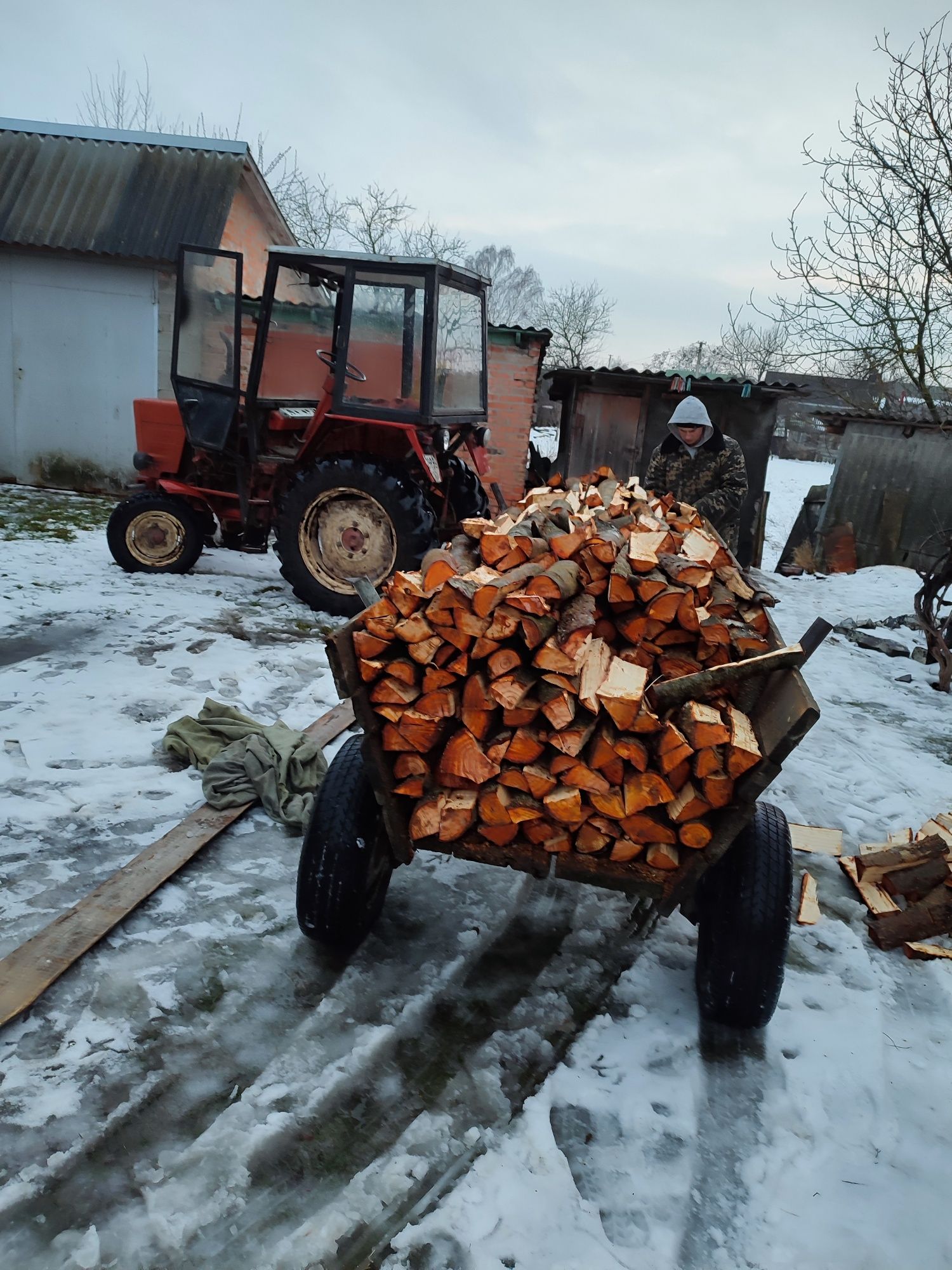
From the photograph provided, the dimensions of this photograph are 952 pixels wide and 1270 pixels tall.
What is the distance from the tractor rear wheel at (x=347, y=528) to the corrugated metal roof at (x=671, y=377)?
22.0 ft

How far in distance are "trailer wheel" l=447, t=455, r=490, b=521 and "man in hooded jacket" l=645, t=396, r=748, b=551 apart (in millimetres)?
1673

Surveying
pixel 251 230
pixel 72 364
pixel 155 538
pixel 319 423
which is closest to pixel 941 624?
pixel 319 423

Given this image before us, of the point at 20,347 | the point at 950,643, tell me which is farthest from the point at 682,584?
the point at 20,347

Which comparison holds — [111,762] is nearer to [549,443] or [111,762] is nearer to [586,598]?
[586,598]

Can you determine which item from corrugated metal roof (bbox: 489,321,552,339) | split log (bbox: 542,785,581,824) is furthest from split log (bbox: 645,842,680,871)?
corrugated metal roof (bbox: 489,321,552,339)

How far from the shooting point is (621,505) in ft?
11.5

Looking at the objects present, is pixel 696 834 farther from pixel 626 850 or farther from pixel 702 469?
pixel 702 469

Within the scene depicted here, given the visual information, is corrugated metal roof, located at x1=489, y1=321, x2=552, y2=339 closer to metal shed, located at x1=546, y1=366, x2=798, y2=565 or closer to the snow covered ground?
metal shed, located at x1=546, y1=366, x2=798, y2=565

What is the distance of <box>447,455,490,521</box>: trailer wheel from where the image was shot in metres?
6.82

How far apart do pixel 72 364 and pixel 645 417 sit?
7797mm

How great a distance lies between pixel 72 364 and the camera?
437 inches

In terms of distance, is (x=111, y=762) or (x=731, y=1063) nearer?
(x=731, y=1063)

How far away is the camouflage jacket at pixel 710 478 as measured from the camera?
5.20 meters

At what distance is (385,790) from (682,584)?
1074 millimetres
